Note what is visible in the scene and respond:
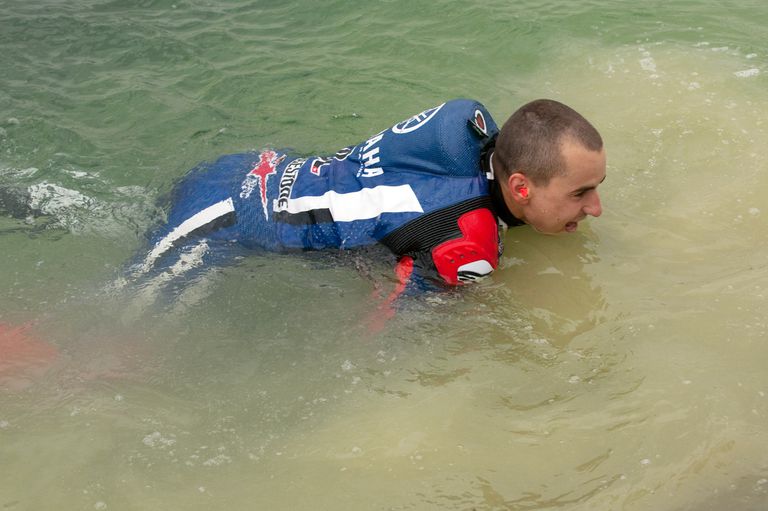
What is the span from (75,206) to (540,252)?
106 inches

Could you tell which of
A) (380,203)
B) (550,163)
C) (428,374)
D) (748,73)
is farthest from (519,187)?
(748,73)

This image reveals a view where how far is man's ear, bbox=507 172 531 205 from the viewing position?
3.59 meters

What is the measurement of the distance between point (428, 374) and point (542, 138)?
44.3 inches

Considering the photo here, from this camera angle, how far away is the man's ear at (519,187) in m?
3.59

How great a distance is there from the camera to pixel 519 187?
362 centimetres

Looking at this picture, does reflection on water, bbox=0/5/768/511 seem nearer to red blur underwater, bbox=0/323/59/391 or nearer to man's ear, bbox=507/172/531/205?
red blur underwater, bbox=0/323/59/391

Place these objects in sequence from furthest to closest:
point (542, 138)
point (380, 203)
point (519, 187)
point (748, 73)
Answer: point (748, 73) < point (380, 203) < point (519, 187) < point (542, 138)

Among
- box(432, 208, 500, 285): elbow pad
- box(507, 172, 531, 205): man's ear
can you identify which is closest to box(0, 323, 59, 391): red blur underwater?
box(432, 208, 500, 285): elbow pad

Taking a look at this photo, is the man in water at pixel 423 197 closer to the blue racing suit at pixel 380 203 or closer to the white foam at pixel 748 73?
the blue racing suit at pixel 380 203

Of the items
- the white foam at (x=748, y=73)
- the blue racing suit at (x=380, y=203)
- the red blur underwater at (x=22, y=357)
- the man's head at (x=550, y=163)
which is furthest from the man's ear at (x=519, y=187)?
the white foam at (x=748, y=73)

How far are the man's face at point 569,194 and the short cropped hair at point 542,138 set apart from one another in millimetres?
30

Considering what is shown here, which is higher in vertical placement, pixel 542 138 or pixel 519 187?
pixel 542 138

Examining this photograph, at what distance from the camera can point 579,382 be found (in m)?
3.50

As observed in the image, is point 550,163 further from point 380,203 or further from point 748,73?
point 748,73
